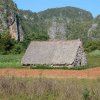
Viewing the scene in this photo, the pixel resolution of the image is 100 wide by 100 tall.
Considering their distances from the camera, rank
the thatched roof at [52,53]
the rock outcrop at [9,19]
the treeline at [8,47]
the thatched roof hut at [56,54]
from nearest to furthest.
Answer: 1. the thatched roof hut at [56,54]
2. the thatched roof at [52,53]
3. the treeline at [8,47]
4. the rock outcrop at [9,19]

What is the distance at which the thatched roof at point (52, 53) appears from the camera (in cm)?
4969

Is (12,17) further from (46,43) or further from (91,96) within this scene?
(91,96)

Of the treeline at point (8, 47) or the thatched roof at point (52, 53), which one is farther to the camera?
the treeline at point (8, 47)

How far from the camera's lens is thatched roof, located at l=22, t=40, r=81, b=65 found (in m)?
49.7

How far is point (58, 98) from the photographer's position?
11875 mm

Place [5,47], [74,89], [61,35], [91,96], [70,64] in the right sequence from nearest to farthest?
[91,96] → [74,89] → [70,64] → [5,47] → [61,35]

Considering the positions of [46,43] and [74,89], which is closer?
→ [74,89]

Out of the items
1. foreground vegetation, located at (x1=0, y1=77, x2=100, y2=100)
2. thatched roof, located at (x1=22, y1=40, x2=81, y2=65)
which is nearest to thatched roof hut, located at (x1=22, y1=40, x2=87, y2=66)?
thatched roof, located at (x1=22, y1=40, x2=81, y2=65)

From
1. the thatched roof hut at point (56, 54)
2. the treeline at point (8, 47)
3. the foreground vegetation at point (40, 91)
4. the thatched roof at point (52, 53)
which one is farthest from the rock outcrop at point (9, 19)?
the foreground vegetation at point (40, 91)

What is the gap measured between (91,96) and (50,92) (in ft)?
6.22

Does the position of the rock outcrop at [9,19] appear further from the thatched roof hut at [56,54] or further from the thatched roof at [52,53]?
the thatched roof hut at [56,54]

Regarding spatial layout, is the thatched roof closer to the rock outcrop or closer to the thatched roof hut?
the thatched roof hut

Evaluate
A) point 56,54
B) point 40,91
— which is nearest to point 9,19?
point 56,54

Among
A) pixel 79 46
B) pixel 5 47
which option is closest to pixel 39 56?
pixel 79 46
